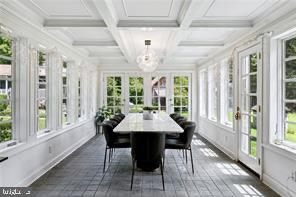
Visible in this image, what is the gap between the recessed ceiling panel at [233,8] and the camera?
3164mm

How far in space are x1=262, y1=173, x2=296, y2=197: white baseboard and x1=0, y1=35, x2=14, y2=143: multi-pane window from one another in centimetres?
359

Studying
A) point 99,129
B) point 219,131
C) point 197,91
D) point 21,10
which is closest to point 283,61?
point 219,131

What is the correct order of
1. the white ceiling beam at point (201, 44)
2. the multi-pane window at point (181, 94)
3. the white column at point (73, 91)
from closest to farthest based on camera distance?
the white ceiling beam at point (201, 44), the white column at point (73, 91), the multi-pane window at point (181, 94)

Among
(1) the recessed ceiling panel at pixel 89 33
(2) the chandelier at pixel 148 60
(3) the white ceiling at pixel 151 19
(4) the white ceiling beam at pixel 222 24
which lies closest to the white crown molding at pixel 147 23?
(3) the white ceiling at pixel 151 19

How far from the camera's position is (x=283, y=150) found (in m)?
3.17

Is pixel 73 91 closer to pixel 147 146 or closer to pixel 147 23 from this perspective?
pixel 147 23

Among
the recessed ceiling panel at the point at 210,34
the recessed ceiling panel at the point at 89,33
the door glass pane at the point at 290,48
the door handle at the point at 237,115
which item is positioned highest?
the recessed ceiling panel at the point at 89,33

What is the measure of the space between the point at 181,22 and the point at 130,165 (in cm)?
262

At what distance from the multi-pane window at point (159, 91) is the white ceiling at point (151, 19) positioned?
3.45 m

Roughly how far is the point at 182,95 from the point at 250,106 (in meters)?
4.58

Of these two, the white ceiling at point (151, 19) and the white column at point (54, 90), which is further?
the white column at point (54, 90)

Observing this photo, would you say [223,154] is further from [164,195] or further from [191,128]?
[164,195]

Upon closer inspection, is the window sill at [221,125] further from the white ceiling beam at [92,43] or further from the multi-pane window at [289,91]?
the white ceiling beam at [92,43]

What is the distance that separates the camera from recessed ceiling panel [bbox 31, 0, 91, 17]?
10.4 feet
